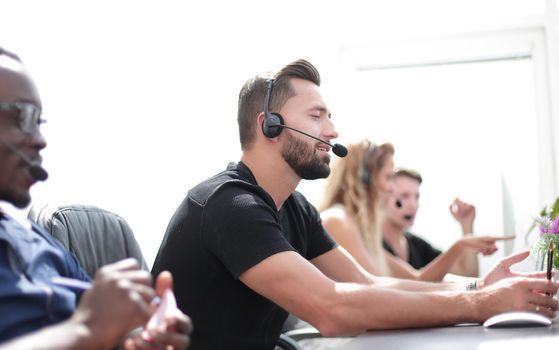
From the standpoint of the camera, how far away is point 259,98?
1879mm

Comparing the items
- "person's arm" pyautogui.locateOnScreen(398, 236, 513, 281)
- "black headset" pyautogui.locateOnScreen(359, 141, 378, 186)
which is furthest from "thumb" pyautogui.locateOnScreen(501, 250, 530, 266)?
"black headset" pyautogui.locateOnScreen(359, 141, 378, 186)

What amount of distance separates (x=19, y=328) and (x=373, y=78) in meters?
3.42

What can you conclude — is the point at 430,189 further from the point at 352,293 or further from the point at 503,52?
the point at 352,293

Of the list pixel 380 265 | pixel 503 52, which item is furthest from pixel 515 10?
pixel 380 265

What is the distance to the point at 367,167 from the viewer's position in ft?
9.93

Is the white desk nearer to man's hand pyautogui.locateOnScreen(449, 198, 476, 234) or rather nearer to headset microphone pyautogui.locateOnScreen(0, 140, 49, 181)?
headset microphone pyautogui.locateOnScreen(0, 140, 49, 181)

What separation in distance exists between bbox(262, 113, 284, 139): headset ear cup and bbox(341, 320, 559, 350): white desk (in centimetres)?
62

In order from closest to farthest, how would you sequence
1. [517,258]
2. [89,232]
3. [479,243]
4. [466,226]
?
[89,232] < [517,258] < [479,243] < [466,226]

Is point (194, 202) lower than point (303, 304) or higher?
higher

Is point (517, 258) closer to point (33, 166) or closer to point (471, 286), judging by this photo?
point (471, 286)

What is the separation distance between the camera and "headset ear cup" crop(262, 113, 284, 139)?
1812 millimetres

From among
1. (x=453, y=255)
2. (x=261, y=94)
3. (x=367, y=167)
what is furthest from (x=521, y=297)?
(x=367, y=167)

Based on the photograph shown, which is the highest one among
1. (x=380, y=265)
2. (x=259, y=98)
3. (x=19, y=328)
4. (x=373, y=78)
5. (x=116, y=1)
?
(x=116, y=1)

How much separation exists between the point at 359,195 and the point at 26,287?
2061 millimetres
